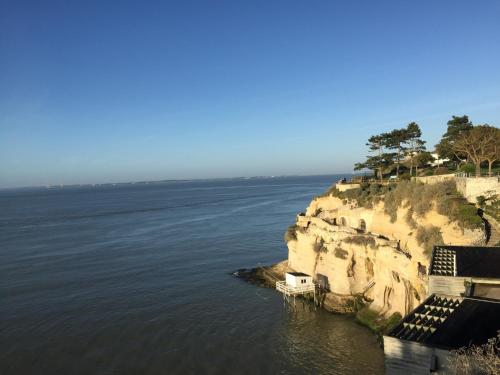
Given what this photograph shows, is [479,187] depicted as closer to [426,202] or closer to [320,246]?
[426,202]

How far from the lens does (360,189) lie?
51969 millimetres

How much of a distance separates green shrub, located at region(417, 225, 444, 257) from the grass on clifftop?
1.70 m

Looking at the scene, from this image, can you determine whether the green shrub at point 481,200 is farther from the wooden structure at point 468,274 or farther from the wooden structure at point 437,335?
the wooden structure at point 437,335

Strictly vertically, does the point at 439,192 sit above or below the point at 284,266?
above

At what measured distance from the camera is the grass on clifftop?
31859 mm

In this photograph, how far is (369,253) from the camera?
3762 cm

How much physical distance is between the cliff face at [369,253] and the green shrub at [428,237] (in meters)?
0.39

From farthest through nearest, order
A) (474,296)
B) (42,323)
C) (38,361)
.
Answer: (42,323) → (38,361) → (474,296)

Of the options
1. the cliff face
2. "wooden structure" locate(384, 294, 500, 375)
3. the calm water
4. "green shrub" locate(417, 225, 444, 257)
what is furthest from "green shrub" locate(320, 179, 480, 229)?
"wooden structure" locate(384, 294, 500, 375)

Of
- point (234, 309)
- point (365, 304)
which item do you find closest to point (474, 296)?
point (365, 304)

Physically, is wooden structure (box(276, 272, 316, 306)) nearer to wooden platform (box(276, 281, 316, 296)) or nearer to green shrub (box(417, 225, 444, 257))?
wooden platform (box(276, 281, 316, 296))

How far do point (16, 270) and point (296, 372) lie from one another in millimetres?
43160

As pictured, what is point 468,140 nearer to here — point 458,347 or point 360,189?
point 360,189

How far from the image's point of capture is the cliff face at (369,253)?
31469mm
